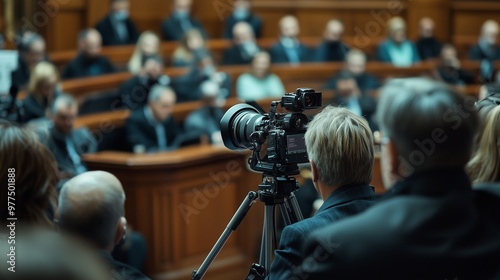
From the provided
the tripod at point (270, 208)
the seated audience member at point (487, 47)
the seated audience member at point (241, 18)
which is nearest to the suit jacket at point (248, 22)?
the seated audience member at point (241, 18)

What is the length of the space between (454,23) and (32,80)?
620cm

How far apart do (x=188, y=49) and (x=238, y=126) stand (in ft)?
18.5

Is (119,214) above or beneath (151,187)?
above

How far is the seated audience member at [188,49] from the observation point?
26.5ft

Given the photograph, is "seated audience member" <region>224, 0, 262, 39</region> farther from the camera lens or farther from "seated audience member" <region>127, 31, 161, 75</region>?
the camera lens

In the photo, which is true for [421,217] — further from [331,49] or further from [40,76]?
[331,49]

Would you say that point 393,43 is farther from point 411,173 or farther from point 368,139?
point 411,173

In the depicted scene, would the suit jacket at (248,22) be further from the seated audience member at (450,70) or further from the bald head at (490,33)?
the bald head at (490,33)

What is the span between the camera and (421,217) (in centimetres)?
140

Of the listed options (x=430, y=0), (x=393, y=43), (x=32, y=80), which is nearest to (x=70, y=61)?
(x=32, y=80)

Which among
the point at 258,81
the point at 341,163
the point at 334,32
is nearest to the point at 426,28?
the point at 334,32

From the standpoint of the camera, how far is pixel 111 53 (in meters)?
8.27

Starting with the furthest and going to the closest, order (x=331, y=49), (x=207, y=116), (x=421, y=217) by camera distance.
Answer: (x=331, y=49) < (x=207, y=116) < (x=421, y=217)

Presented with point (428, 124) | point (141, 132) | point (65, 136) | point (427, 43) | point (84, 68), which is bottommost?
point (141, 132)
